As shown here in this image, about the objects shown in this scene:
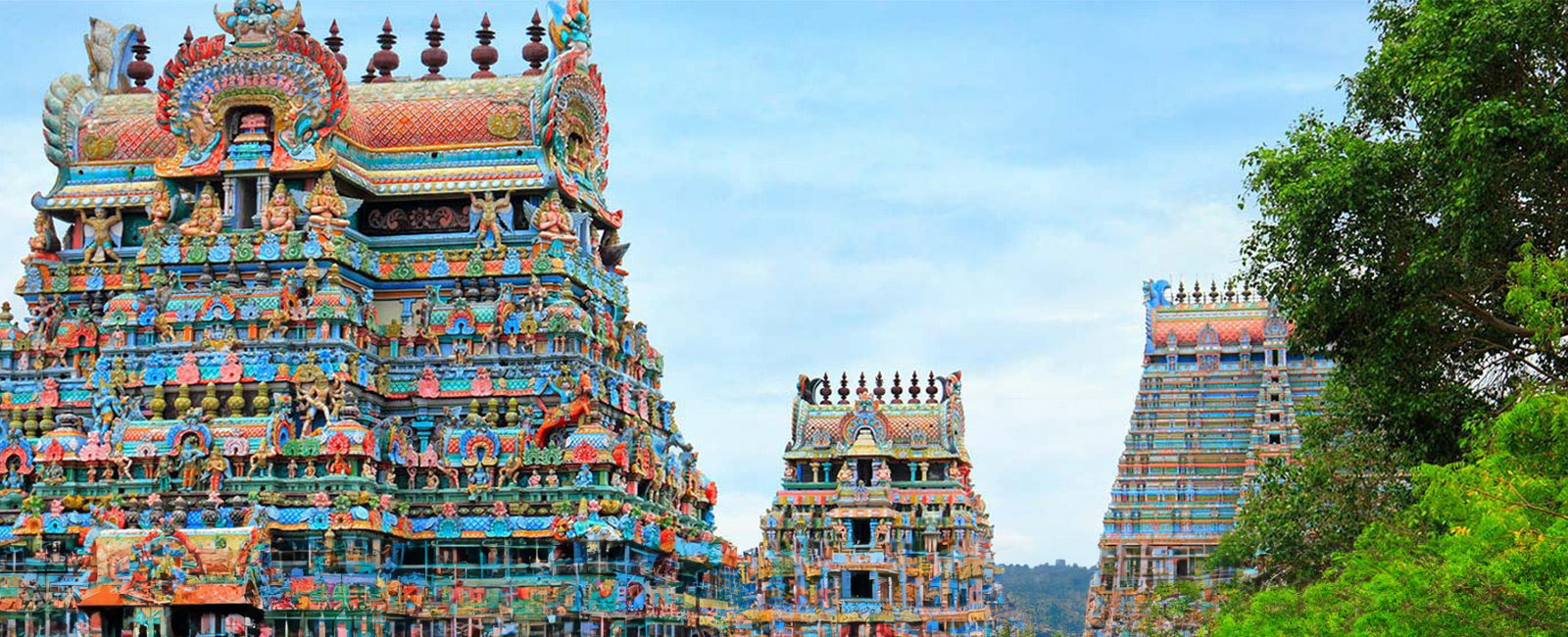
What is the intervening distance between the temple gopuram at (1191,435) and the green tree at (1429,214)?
150 feet

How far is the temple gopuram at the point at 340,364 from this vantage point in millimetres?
48188

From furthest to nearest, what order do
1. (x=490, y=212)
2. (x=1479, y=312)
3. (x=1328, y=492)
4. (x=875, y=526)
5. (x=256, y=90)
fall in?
(x=875, y=526), (x=490, y=212), (x=256, y=90), (x=1328, y=492), (x=1479, y=312)

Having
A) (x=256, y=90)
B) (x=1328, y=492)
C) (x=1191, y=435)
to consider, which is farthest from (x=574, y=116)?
(x=1191, y=435)

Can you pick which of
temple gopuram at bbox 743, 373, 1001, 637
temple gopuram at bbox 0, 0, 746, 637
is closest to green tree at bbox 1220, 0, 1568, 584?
temple gopuram at bbox 0, 0, 746, 637

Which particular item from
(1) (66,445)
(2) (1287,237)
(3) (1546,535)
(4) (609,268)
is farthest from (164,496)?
(3) (1546,535)

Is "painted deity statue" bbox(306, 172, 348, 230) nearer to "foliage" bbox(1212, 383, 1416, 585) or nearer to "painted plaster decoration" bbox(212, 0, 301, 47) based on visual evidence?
"painted plaster decoration" bbox(212, 0, 301, 47)

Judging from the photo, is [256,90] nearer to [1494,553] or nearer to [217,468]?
[217,468]

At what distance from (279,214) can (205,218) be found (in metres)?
2.16

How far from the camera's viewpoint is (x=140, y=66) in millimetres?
58031

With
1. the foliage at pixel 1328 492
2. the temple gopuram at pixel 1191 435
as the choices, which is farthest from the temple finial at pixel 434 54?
the temple gopuram at pixel 1191 435

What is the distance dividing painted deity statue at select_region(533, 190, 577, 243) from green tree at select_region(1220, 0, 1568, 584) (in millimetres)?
19427

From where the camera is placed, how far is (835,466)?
79812 mm

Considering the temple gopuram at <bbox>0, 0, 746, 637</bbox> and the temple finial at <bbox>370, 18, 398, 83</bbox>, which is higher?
the temple finial at <bbox>370, 18, 398, 83</bbox>

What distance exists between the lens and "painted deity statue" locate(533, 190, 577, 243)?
51844mm
